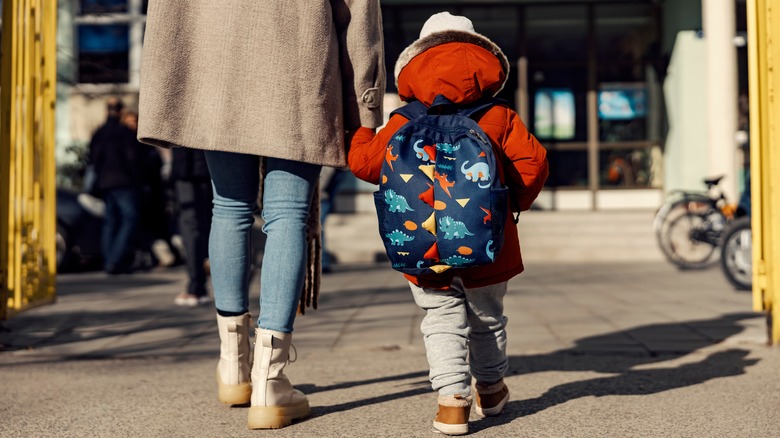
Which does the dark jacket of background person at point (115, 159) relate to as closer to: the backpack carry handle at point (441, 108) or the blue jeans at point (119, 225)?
the blue jeans at point (119, 225)

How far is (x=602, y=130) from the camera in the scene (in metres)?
15.5

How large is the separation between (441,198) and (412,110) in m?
0.40

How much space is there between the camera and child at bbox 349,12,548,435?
9.85 feet

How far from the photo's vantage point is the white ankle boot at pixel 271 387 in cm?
305

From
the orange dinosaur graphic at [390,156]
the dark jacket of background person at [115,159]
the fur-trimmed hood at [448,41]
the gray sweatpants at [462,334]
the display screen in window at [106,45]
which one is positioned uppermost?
the display screen in window at [106,45]

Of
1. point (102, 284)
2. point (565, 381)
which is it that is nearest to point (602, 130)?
point (102, 284)

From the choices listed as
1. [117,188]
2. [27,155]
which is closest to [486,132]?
[27,155]

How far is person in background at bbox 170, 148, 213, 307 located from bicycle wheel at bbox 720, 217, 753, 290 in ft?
13.3

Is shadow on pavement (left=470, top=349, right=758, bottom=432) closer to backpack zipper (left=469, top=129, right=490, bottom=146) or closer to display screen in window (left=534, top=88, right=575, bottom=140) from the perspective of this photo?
backpack zipper (left=469, top=129, right=490, bottom=146)

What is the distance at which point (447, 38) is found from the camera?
322 centimetres

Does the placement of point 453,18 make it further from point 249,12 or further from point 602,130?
point 602,130

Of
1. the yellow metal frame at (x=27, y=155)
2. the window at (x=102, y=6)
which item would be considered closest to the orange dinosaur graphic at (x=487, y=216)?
the yellow metal frame at (x=27, y=155)

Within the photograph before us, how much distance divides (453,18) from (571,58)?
1258 centimetres

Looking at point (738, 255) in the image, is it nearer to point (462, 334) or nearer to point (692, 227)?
point (692, 227)
